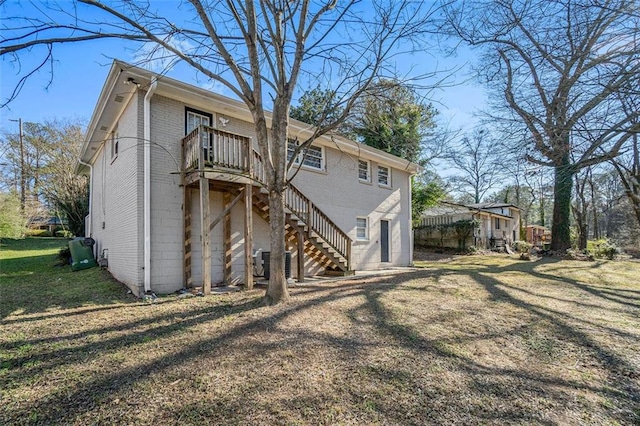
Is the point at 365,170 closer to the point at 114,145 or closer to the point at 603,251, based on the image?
the point at 114,145

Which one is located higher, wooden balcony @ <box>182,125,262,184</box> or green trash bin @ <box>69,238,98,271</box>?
wooden balcony @ <box>182,125,262,184</box>

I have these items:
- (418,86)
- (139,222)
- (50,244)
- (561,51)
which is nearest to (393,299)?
(418,86)

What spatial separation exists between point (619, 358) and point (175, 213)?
27.9 feet

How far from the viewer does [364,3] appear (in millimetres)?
6258

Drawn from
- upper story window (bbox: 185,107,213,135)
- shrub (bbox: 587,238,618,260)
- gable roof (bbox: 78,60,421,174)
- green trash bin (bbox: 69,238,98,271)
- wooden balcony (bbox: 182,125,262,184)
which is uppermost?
gable roof (bbox: 78,60,421,174)

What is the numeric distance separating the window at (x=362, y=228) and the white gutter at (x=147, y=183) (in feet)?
25.7

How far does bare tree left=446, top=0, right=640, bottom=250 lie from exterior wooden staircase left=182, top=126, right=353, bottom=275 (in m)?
5.47

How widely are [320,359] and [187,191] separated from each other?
557 cm

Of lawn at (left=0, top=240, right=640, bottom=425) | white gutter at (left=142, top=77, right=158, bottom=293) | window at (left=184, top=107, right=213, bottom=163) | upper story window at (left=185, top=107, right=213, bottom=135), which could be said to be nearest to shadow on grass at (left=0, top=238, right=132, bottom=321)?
lawn at (left=0, top=240, right=640, bottom=425)

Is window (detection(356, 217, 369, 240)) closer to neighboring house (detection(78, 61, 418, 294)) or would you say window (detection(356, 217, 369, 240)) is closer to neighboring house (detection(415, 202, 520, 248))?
neighboring house (detection(78, 61, 418, 294))

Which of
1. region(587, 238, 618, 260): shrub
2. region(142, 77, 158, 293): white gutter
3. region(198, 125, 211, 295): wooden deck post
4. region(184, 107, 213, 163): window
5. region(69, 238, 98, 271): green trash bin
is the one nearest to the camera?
region(198, 125, 211, 295): wooden deck post

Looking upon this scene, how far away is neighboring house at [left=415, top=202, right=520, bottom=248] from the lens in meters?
21.3

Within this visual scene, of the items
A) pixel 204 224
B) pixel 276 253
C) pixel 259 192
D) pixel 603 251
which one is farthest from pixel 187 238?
pixel 603 251

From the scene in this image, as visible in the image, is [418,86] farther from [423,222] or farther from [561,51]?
[423,222]
